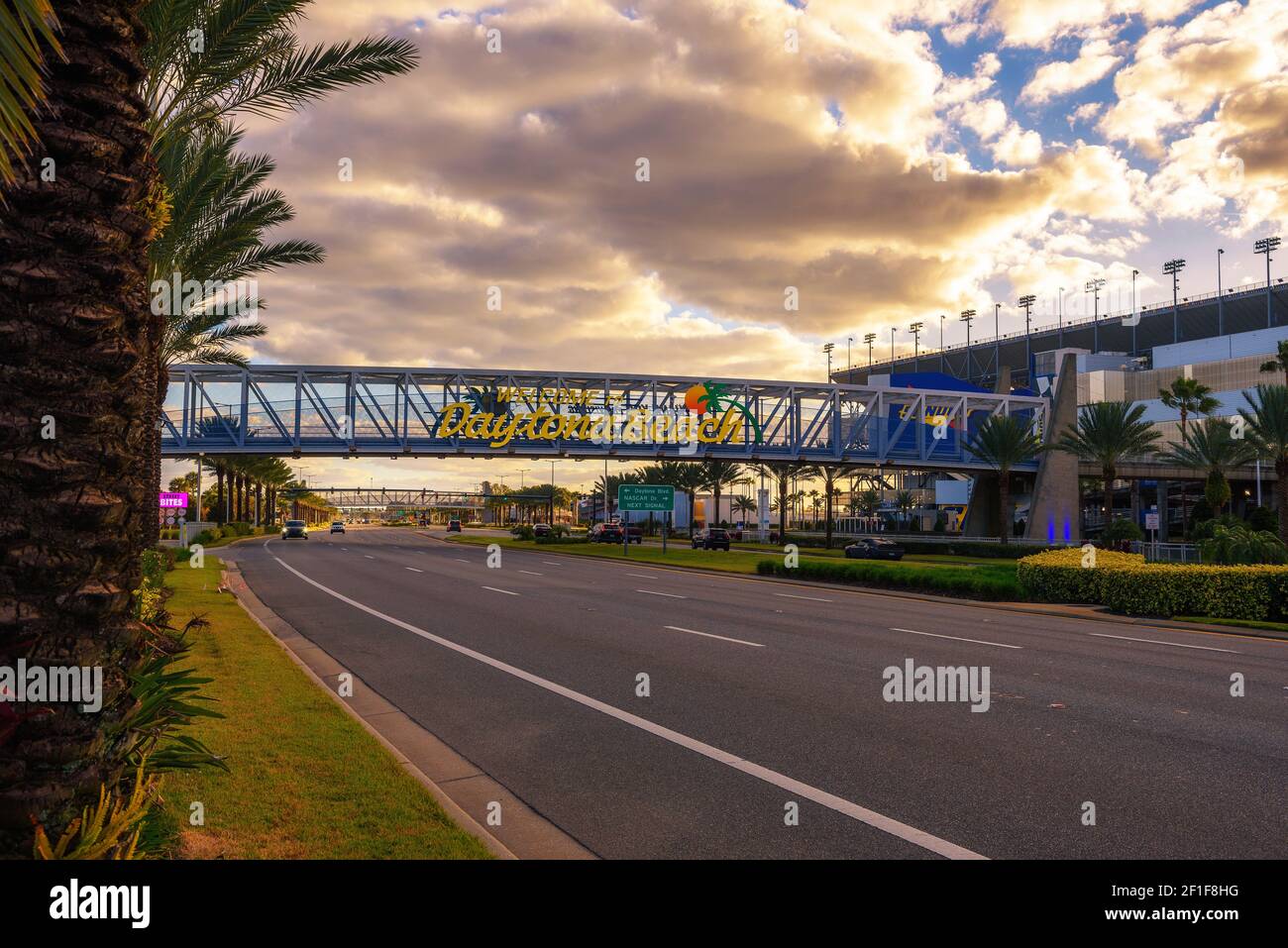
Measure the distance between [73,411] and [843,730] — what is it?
6907mm

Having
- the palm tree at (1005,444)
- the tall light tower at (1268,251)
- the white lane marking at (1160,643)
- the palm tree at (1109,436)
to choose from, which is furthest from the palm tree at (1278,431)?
the tall light tower at (1268,251)

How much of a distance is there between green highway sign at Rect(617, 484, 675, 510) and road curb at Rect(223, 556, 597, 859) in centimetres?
3610

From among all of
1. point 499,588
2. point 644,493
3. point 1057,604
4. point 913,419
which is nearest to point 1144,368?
point 913,419

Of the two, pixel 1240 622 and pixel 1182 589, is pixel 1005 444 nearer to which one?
pixel 1182 589

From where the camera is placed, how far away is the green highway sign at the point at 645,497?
4888 centimetres

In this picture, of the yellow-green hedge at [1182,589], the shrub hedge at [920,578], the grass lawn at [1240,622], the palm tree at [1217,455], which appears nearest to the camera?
the grass lawn at [1240,622]

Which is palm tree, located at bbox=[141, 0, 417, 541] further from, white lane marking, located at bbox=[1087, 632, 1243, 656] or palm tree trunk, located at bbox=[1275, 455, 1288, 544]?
palm tree trunk, located at bbox=[1275, 455, 1288, 544]

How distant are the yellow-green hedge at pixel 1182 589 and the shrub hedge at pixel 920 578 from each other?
6.13ft

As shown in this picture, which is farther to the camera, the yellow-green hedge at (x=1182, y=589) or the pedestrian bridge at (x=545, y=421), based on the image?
the pedestrian bridge at (x=545, y=421)

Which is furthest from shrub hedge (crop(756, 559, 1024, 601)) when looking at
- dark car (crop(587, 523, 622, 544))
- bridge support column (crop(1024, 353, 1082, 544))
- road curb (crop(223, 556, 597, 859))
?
bridge support column (crop(1024, 353, 1082, 544))

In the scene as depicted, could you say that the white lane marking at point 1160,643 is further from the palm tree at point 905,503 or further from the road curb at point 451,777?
the palm tree at point 905,503

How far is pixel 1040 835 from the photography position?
5570mm

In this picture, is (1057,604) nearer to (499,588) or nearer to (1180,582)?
(1180,582)
